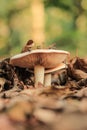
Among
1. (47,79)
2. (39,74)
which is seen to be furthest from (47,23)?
(39,74)

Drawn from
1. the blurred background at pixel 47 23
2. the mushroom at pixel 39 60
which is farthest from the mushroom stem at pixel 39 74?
the blurred background at pixel 47 23

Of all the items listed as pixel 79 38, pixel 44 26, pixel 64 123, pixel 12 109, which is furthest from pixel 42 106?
pixel 44 26

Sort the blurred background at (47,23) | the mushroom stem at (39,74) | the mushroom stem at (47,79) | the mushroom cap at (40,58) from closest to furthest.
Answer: the mushroom cap at (40,58) → the mushroom stem at (39,74) → the mushroom stem at (47,79) → the blurred background at (47,23)

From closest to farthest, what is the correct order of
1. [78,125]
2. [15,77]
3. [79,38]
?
1. [78,125]
2. [15,77]
3. [79,38]

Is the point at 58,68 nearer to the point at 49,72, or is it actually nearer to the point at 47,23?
the point at 49,72

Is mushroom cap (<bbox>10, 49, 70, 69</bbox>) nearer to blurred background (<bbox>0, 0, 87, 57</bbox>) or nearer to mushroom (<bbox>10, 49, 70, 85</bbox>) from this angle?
mushroom (<bbox>10, 49, 70, 85</bbox>)

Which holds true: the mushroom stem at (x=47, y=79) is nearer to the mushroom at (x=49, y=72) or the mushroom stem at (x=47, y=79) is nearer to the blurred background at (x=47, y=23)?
the mushroom at (x=49, y=72)

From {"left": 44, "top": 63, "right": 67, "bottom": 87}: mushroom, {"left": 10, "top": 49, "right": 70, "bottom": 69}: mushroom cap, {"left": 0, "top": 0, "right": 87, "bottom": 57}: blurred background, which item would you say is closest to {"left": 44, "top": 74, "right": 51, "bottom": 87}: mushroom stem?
{"left": 44, "top": 63, "right": 67, "bottom": 87}: mushroom

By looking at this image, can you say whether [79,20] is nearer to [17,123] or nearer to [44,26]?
[44,26]
